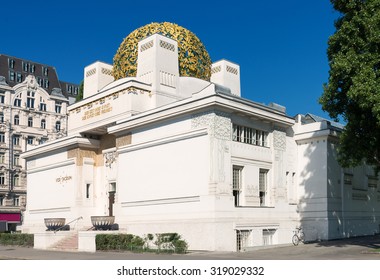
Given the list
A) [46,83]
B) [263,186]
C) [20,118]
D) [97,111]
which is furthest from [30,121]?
[263,186]

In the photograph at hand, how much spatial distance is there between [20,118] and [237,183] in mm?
46004

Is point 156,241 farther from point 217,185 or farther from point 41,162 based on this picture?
point 41,162

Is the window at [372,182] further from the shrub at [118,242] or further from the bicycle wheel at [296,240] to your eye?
the shrub at [118,242]

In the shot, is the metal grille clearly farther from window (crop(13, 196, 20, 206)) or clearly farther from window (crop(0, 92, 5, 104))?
window (crop(0, 92, 5, 104))

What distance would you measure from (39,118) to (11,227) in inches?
586

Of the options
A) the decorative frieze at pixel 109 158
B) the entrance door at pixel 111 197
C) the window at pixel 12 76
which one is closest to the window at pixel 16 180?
the window at pixel 12 76

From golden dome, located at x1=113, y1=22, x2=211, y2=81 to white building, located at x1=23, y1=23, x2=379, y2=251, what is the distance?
0.32 feet

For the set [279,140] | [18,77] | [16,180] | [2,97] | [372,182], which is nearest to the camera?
[279,140]

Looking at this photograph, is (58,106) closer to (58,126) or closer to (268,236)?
(58,126)

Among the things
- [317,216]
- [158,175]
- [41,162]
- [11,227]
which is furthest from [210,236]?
[11,227]

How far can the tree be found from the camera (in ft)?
67.7

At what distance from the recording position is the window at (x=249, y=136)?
26672 mm

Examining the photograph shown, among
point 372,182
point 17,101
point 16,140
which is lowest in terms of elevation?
point 372,182

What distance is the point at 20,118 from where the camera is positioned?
6481 centimetres
